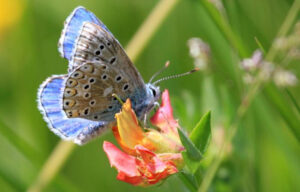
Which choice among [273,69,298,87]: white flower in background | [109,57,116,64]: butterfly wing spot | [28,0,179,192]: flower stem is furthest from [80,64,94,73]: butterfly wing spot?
[273,69,298,87]: white flower in background

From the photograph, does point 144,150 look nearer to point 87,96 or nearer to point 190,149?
point 190,149

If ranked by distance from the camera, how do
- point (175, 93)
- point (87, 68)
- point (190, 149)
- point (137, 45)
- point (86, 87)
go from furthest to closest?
point (175, 93) → point (137, 45) → point (86, 87) → point (87, 68) → point (190, 149)

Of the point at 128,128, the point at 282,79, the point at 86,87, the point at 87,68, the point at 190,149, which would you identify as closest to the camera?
the point at 190,149

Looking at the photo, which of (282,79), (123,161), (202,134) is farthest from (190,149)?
(282,79)

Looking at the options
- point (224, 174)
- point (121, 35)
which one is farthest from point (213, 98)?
point (121, 35)

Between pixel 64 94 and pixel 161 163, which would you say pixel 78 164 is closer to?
pixel 64 94

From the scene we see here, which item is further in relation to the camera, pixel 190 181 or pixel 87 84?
pixel 87 84

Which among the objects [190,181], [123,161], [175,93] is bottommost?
[175,93]

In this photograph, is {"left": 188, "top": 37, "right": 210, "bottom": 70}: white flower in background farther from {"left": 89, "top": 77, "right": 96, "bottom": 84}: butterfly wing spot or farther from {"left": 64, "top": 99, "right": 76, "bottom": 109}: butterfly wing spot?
{"left": 64, "top": 99, "right": 76, "bottom": 109}: butterfly wing spot
